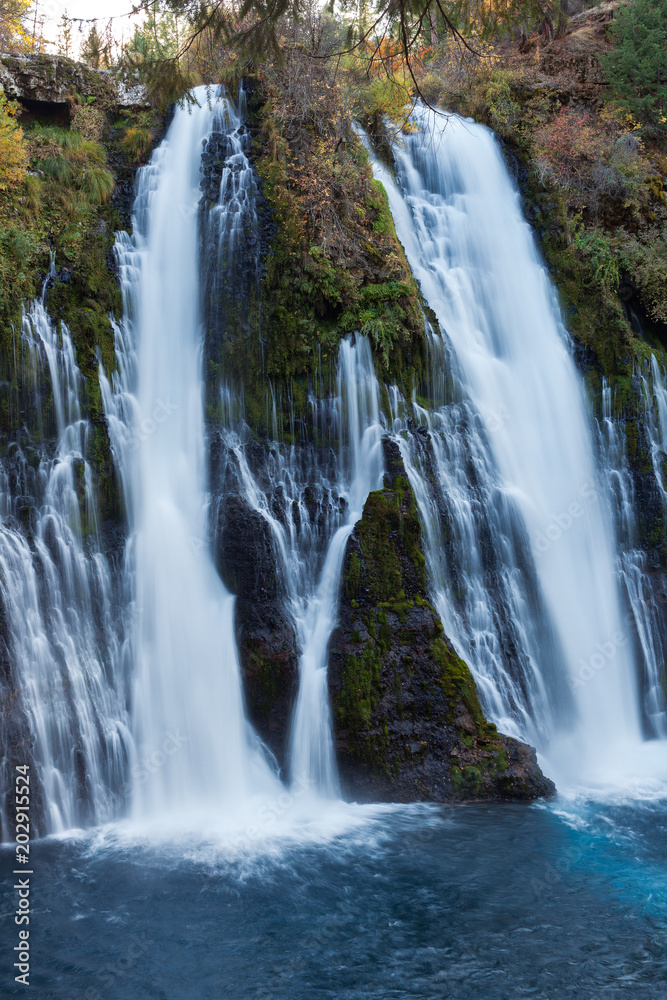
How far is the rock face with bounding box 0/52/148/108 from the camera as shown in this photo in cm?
1321

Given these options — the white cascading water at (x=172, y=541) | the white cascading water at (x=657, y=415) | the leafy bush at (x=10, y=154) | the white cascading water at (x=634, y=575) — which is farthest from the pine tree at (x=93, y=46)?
the white cascading water at (x=657, y=415)

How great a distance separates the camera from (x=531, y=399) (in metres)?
12.5

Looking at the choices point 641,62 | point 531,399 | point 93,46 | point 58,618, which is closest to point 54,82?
point 93,46

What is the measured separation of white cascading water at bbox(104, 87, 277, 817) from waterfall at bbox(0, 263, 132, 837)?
0.38m

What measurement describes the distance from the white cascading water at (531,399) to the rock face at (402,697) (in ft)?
2.74

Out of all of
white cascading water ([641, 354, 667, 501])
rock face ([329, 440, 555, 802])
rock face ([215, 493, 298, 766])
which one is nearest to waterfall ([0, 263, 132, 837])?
rock face ([215, 493, 298, 766])

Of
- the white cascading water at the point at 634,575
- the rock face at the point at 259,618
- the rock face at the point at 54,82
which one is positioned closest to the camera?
the rock face at the point at 259,618

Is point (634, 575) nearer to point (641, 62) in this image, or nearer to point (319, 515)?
point (319, 515)

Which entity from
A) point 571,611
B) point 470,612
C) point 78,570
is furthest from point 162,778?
point 571,611

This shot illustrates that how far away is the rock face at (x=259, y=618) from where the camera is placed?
930cm

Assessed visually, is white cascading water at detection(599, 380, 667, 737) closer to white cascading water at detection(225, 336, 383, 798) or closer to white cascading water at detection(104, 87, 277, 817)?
white cascading water at detection(225, 336, 383, 798)

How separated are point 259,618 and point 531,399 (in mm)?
6069

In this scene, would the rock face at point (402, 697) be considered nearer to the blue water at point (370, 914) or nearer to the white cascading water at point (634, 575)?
the blue water at point (370, 914)

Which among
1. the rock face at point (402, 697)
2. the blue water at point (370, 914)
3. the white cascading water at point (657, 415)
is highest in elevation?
the white cascading water at point (657, 415)
